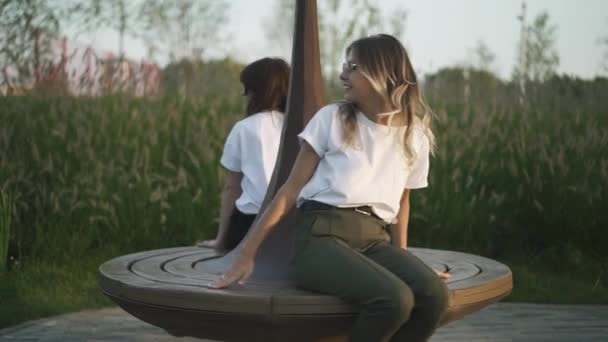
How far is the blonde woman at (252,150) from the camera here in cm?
382

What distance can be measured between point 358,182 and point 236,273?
0.48m

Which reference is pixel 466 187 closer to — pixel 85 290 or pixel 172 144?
pixel 172 144

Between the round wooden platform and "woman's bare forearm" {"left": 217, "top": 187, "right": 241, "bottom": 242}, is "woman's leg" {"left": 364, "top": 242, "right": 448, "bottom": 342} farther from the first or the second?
"woman's bare forearm" {"left": 217, "top": 187, "right": 241, "bottom": 242}

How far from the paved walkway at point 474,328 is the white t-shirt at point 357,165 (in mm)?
1720

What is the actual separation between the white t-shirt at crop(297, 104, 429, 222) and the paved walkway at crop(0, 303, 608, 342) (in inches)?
67.7

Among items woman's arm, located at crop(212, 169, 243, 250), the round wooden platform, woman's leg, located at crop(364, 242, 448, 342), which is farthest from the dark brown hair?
woman's leg, located at crop(364, 242, 448, 342)

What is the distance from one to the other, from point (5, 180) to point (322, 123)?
396cm

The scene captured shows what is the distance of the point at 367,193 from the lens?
9.23 feet

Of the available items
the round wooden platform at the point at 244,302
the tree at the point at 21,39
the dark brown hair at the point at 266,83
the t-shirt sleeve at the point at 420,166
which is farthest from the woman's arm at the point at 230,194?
the tree at the point at 21,39

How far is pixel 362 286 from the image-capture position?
2.60 meters

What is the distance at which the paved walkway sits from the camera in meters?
4.41

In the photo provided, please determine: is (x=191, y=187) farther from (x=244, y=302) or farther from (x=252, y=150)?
(x=244, y=302)

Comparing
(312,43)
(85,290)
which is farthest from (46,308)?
(312,43)

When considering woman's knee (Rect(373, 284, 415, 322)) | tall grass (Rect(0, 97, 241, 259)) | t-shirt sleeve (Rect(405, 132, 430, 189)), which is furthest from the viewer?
tall grass (Rect(0, 97, 241, 259))
